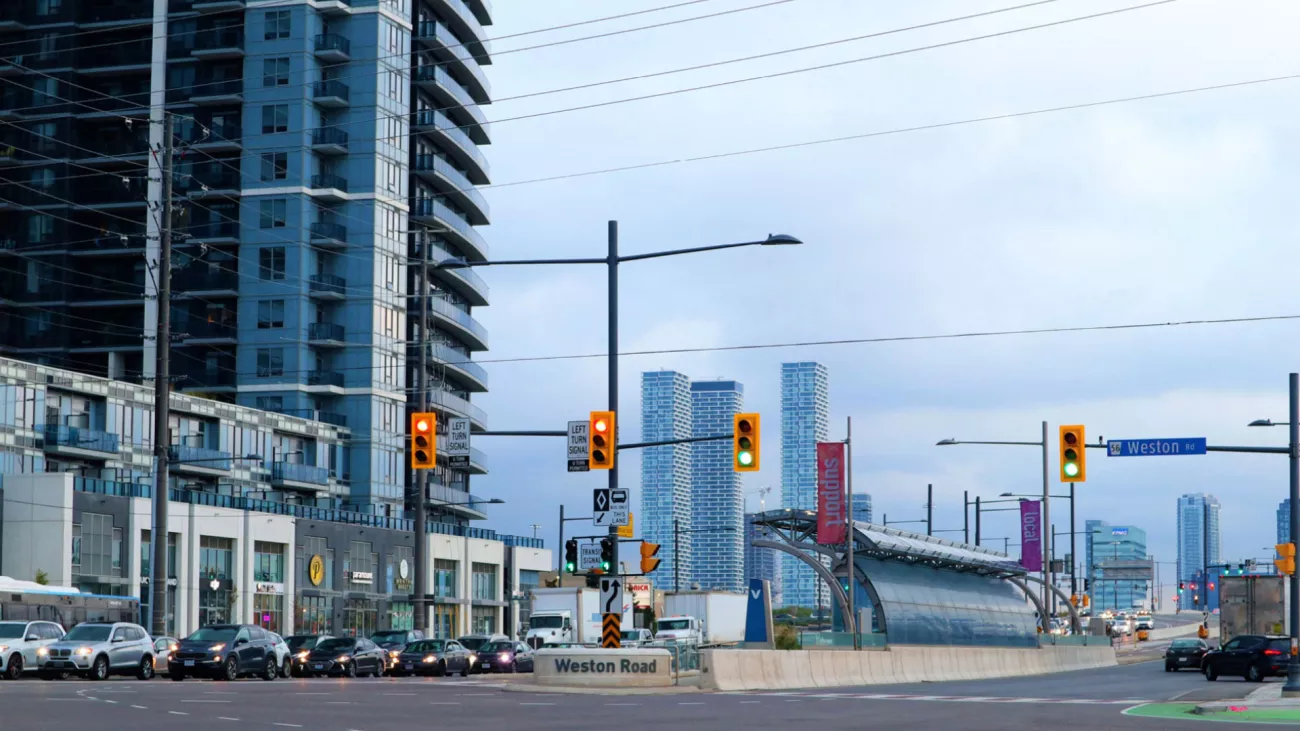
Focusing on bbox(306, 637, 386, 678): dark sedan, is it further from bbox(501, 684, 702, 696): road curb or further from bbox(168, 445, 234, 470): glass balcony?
bbox(168, 445, 234, 470): glass balcony

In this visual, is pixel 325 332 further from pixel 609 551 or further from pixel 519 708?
pixel 519 708

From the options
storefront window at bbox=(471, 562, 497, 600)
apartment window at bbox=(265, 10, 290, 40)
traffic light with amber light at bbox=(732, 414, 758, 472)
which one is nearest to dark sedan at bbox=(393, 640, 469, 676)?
traffic light with amber light at bbox=(732, 414, 758, 472)

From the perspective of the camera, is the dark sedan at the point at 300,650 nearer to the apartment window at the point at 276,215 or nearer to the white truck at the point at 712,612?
the white truck at the point at 712,612

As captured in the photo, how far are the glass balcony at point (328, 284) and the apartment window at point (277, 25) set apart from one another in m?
16.5

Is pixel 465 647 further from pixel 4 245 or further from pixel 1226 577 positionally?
pixel 4 245

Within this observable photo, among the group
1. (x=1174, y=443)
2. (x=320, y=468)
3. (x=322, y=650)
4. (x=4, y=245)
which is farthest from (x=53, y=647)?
(x=4, y=245)

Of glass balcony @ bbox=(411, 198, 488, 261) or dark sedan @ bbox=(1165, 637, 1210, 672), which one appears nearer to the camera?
dark sedan @ bbox=(1165, 637, 1210, 672)

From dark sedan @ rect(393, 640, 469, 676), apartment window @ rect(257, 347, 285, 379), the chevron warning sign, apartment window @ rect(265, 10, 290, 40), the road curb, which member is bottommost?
dark sedan @ rect(393, 640, 469, 676)

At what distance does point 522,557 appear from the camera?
12069 cm

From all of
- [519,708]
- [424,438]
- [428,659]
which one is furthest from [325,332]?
[519,708]

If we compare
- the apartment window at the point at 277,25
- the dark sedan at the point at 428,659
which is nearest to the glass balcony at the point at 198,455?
the apartment window at the point at 277,25

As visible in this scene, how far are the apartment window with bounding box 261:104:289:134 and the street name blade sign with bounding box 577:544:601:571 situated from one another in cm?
7298

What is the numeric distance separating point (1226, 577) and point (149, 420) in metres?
60.4

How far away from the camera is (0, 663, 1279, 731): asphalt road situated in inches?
900
